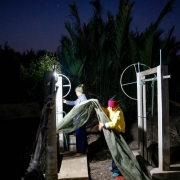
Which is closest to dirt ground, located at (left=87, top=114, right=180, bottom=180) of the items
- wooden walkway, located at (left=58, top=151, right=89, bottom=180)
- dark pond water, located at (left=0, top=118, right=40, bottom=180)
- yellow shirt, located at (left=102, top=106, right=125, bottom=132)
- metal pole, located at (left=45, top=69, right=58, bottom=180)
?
wooden walkway, located at (left=58, top=151, right=89, bottom=180)

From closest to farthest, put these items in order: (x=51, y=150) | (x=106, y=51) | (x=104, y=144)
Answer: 1. (x=51, y=150)
2. (x=104, y=144)
3. (x=106, y=51)

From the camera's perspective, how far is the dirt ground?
5.52 metres

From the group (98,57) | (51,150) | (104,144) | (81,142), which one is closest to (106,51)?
(98,57)

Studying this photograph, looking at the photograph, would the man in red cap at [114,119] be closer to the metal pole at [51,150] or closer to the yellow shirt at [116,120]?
the yellow shirt at [116,120]

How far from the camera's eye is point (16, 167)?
6.36 m

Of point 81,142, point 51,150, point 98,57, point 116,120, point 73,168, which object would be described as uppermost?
point 98,57

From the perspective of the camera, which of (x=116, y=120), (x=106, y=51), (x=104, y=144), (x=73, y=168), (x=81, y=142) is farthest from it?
(x=106, y=51)

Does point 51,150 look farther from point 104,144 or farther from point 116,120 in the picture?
point 104,144

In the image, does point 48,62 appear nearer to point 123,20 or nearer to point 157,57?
point 123,20

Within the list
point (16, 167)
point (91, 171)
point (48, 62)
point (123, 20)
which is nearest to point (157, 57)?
point (123, 20)

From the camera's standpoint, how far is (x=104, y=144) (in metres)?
7.93

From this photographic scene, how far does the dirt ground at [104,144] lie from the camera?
5522mm

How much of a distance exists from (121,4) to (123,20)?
839mm

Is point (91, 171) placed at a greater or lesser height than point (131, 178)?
lesser
